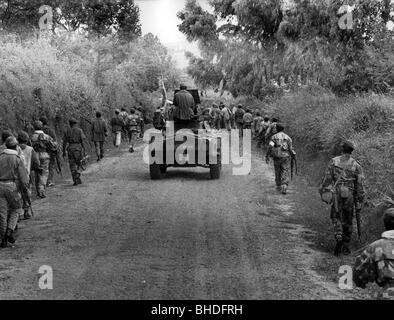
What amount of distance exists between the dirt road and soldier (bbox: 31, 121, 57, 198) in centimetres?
58

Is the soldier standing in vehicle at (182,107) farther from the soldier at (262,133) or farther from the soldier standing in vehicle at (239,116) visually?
the soldier standing in vehicle at (239,116)

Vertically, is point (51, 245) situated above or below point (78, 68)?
below

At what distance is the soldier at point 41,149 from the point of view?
14867 mm

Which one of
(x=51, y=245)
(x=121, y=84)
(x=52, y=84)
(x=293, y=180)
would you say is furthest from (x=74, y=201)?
(x=121, y=84)

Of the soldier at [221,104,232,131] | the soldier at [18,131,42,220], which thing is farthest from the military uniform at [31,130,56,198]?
the soldier at [221,104,232,131]

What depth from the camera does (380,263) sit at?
6.34 metres

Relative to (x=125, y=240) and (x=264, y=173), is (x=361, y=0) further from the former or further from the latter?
(x=125, y=240)

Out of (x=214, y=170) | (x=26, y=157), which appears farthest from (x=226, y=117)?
(x=26, y=157)

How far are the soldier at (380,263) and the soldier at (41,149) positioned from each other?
32.4 feet

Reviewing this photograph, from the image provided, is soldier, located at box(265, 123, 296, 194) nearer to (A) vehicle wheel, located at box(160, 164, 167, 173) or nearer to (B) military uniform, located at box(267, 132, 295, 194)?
(B) military uniform, located at box(267, 132, 295, 194)

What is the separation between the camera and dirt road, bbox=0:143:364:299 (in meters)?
8.17

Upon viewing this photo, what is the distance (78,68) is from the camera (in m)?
28.3

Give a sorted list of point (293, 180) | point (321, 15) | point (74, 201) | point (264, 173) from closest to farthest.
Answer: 1. point (74, 201)
2. point (293, 180)
3. point (264, 173)
4. point (321, 15)

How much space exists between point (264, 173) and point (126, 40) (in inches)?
804
